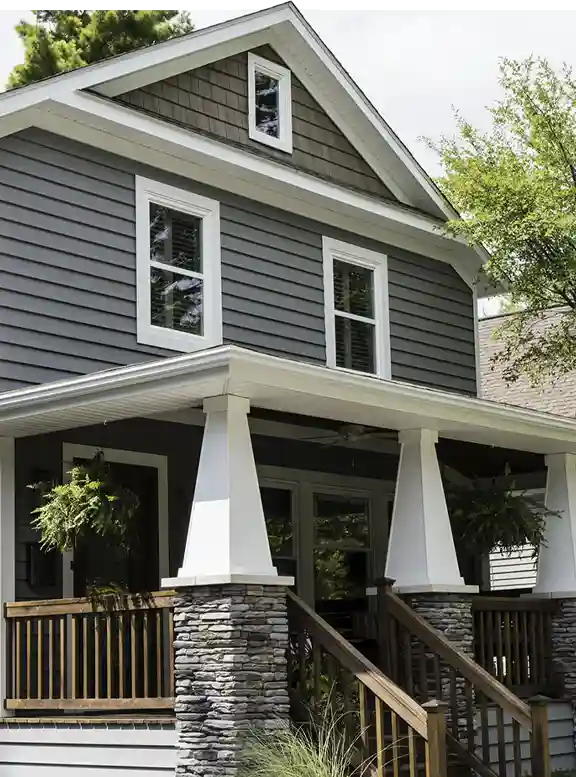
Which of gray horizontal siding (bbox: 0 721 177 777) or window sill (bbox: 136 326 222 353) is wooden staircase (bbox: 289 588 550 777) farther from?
window sill (bbox: 136 326 222 353)

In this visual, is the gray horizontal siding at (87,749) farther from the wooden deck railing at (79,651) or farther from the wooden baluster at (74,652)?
the wooden baluster at (74,652)

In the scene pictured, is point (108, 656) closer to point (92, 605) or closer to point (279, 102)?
point (92, 605)

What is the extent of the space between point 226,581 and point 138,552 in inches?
137

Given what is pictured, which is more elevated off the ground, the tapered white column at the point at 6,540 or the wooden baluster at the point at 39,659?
the tapered white column at the point at 6,540

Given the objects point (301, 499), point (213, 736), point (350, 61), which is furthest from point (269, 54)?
point (350, 61)

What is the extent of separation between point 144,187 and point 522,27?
914 centimetres

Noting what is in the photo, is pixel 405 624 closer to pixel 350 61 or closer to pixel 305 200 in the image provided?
pixel 305 200

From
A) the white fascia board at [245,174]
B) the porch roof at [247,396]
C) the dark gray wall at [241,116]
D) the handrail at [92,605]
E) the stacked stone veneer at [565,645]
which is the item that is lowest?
the stacked stone veneer at [565,645]

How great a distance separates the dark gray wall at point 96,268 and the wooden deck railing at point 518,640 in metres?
3.51

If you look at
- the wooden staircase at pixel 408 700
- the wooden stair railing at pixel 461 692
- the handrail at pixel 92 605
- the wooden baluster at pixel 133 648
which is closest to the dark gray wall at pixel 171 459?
the handrail at pixel 92 605

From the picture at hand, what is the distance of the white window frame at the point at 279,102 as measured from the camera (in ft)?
43.6

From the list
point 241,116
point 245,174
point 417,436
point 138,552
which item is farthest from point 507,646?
point 241,116

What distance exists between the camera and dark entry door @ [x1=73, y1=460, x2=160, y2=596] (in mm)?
11242

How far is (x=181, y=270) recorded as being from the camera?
12164 millimetres
